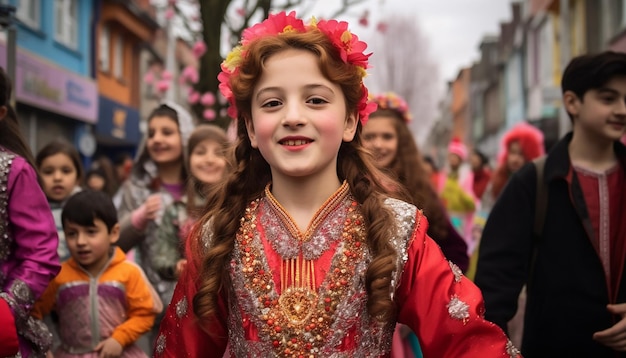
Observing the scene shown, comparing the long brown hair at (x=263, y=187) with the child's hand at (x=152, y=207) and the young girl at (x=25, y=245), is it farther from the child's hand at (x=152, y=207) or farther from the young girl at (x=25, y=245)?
the child's hand at (x=152, y=207)

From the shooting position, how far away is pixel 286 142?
269 centimetres

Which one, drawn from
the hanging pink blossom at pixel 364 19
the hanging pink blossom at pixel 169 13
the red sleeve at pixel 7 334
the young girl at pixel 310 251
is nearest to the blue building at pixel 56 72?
the hanging pink blossom at pixel 169 13

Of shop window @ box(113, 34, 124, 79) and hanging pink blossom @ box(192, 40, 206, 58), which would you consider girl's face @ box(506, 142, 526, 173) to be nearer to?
hanging pink blossom @ box(192, 40, 206, 58)

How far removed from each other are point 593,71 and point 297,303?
6.74ft

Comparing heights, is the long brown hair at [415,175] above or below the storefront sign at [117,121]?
below

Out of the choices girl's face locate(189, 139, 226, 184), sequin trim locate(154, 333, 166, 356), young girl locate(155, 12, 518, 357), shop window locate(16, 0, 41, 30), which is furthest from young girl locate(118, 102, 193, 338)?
shop window locate(16, 0, 41, 30)

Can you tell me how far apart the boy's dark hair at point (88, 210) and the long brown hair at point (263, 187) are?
149 cm

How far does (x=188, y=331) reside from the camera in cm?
281

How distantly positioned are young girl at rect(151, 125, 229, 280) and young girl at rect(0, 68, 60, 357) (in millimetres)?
1589

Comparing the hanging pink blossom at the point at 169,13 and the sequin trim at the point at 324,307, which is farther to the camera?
the hanging pink blossom at the point at 169,13

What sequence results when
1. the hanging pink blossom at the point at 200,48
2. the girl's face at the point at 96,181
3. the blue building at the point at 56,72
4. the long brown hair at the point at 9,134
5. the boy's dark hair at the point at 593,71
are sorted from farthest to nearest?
the blue building at the point at 56,72 < the hanging pink blossom at the point at 200,48 < the girl's face at the point at 96,181 < the boy's dark hair at the point at 593,71 < the long brown hair at the point at 9,134

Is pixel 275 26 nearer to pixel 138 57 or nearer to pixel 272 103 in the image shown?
pixel 272 103

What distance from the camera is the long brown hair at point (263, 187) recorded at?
264 centimetres

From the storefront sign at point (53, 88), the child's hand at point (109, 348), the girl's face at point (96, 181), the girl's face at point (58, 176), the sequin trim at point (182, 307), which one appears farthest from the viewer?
the storefront sign at point (53, 88)
